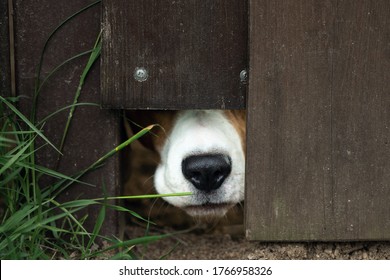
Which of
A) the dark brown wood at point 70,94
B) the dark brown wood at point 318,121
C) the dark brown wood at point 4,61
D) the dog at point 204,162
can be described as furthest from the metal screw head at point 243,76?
the dark brown wood at point 4,61

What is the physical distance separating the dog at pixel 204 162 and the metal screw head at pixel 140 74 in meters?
0.14

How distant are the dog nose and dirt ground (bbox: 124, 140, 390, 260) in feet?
0.57

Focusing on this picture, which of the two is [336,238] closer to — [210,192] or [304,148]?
[304,148]

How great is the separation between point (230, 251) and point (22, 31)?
0.97m

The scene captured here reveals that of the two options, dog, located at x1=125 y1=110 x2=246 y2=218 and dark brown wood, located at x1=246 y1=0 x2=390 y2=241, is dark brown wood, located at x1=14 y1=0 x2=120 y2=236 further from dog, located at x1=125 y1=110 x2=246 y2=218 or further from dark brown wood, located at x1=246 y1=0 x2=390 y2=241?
dark brown wood, located at x1=246 y1=0 x2=390 y2=241

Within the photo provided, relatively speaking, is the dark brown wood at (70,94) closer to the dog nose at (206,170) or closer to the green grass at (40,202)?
the green grass at (40,202)

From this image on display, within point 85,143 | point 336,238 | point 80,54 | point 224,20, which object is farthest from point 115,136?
point 336,238

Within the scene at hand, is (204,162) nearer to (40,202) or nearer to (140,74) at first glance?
(140,74)

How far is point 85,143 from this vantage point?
247cm

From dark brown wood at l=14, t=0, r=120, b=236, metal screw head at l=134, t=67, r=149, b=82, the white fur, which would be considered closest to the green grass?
dark brown wood at l=14, t=0, r=120, b=236

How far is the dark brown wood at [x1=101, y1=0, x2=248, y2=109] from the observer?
7.75 feet

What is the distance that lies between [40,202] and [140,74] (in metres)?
0.48

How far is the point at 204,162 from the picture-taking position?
8.24ft

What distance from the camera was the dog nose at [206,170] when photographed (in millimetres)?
2518
